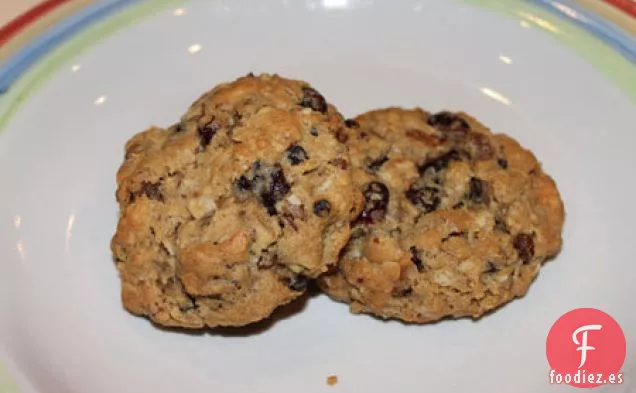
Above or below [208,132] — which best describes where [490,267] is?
below

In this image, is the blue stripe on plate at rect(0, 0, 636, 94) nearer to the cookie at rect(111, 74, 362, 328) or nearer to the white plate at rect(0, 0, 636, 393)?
the white plate at rect(0, 0, 636, 393)

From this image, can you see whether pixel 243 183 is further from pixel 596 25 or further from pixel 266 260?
pixel 596 25

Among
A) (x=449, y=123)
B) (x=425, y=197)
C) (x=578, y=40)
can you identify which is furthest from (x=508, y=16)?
(x=425, y=197)

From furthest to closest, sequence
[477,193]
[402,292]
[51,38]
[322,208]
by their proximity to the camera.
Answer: [51,38]
[477,193]
[402,292]
[322,208]

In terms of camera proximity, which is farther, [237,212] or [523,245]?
[523,245]

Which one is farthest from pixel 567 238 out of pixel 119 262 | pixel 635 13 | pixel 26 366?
pixel 26 366

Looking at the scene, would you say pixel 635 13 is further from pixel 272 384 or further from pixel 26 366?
pixel 26 366

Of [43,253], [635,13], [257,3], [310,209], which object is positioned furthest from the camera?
[257,3]
